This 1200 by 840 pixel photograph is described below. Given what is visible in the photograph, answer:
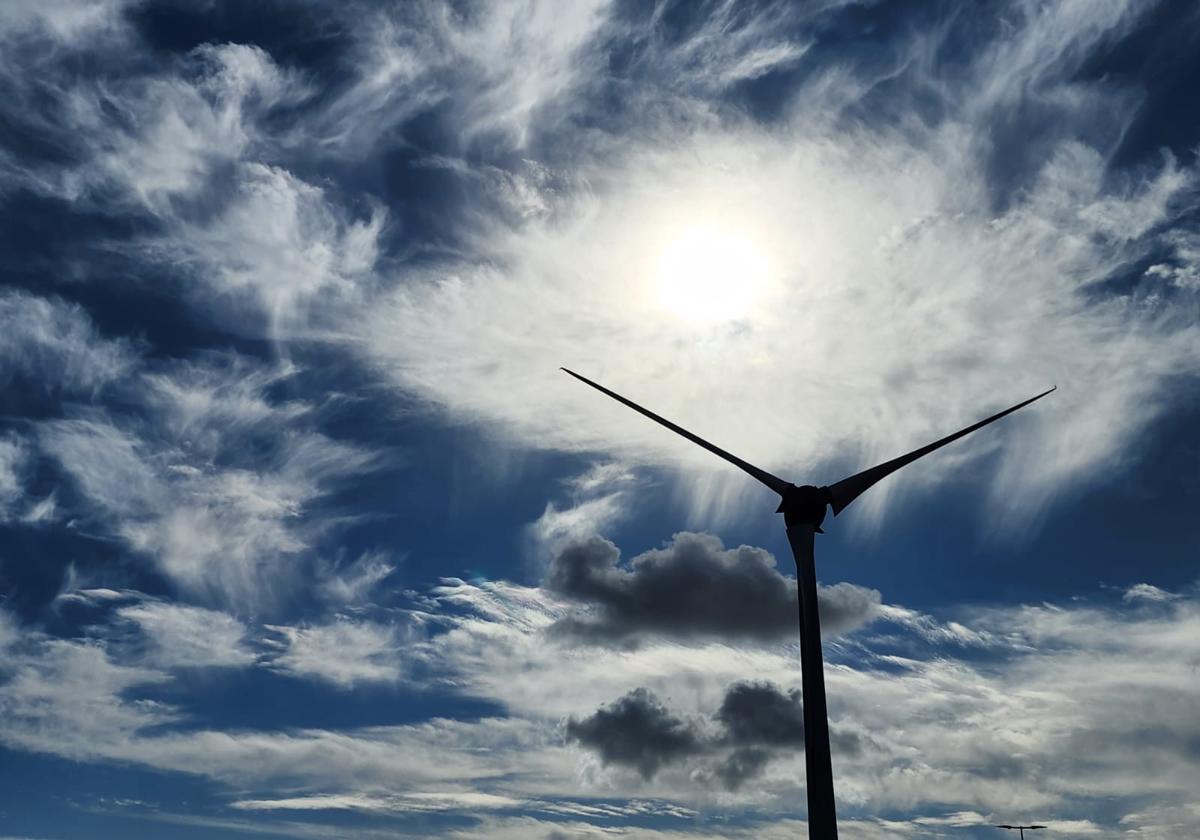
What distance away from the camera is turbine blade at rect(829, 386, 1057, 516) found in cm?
10859

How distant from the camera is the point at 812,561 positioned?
10206 centimetres

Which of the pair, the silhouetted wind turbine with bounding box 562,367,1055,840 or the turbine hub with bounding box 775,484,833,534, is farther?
the turbine hub with bounding box 775,484,833,534

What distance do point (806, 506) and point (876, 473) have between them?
33.4 ft

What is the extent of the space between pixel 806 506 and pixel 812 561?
6.35m

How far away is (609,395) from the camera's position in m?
116

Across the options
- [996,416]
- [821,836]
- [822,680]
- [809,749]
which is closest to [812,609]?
[822,680]

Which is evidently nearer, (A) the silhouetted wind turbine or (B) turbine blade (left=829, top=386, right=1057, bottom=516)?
(A) the silhouetted wind turbine

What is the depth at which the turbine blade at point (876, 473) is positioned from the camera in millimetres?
108588

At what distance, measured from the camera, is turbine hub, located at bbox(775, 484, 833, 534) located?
106 metres

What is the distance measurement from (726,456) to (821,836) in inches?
1686

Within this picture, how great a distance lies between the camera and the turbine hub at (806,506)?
10556 centimetres

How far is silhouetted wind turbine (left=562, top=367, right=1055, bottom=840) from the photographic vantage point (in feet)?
279

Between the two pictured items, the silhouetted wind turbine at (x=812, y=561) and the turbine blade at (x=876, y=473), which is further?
the turbine blade at (x=876, y=473)

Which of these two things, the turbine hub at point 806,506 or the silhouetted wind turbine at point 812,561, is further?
the turbine hub at point 806,506
